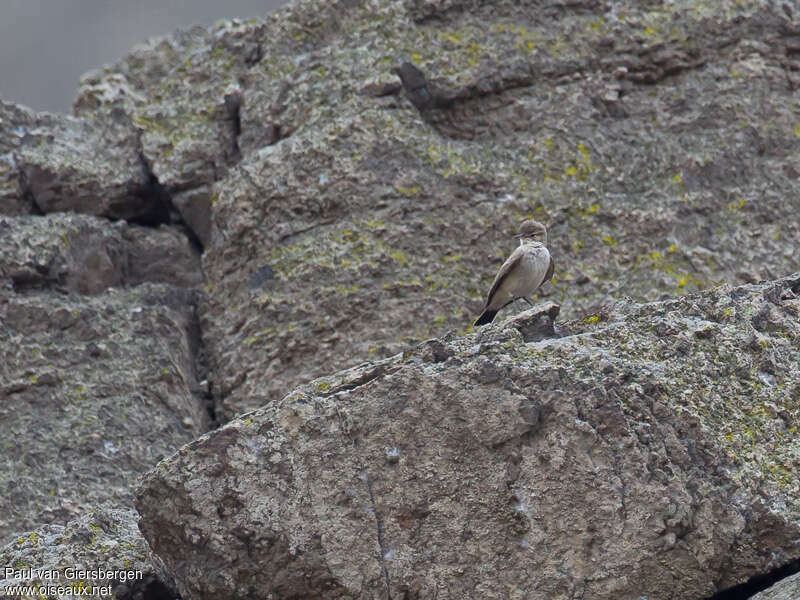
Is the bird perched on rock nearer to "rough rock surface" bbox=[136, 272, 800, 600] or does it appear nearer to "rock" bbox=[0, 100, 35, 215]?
"rock" bbox=[0, 100, 35, 215]

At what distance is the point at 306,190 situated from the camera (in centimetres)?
1184

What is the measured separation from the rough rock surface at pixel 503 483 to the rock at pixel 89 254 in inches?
183

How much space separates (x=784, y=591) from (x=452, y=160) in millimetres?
6623

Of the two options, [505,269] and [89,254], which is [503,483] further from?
[89,254]

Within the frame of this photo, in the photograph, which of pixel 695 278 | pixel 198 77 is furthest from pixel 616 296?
pixel 198 77

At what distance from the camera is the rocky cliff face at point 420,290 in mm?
7262

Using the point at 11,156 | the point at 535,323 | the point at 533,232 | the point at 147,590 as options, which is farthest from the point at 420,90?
the point at 147,590

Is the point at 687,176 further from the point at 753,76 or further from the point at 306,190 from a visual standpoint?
the point at 306,190

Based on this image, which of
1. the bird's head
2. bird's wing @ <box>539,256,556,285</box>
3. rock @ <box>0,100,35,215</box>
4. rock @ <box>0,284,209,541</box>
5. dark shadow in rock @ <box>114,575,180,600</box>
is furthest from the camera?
rock @ <box>0,100,35,215</box>

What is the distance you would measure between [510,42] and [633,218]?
2887mm

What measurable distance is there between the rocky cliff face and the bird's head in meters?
0.39

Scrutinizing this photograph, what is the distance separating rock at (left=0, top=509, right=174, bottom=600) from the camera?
7516 mm

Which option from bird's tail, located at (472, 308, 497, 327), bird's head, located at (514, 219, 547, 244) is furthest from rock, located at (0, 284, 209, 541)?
bird's head, located at (514, 219, 547, 244)

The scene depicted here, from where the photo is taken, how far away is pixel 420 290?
11.1 meters
